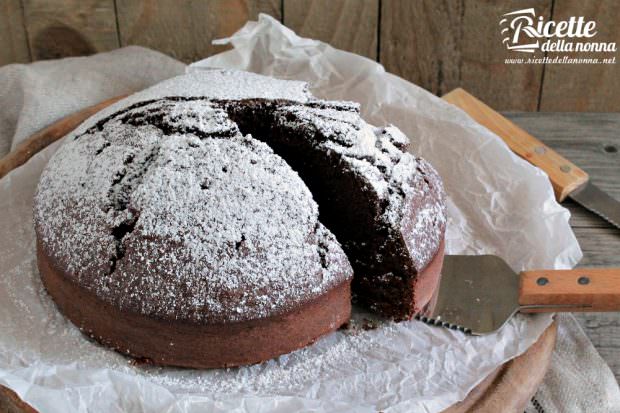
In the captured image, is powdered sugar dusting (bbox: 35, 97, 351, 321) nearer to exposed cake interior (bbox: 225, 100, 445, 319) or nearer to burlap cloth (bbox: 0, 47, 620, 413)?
exposed cake interior (bbox: 225, 100, 445, 319)

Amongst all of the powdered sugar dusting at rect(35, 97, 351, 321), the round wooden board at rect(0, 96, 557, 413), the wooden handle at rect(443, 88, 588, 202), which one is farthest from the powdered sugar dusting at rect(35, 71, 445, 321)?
the wooden handle at rect(443, 88, 588, 202)

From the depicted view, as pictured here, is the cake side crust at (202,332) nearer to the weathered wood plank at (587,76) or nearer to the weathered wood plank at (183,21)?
the weathered wood plank at (183,21)

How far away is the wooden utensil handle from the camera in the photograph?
172 centimetres

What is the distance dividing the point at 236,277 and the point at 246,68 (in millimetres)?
1071

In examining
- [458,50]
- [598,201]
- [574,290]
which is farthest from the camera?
[458,50]

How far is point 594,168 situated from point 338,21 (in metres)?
0.99

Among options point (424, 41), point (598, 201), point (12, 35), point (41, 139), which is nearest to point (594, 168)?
point (598, 201)

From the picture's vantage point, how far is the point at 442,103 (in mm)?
2312

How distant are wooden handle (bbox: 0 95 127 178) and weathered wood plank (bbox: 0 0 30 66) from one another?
0.63 metres

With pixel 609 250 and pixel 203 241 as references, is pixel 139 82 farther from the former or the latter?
pixel 609 250

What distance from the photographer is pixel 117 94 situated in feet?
8.04

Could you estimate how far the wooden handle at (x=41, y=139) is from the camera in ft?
7.21

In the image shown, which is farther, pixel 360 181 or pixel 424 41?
pixel 424 41

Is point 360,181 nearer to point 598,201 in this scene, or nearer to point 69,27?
point 598,201
